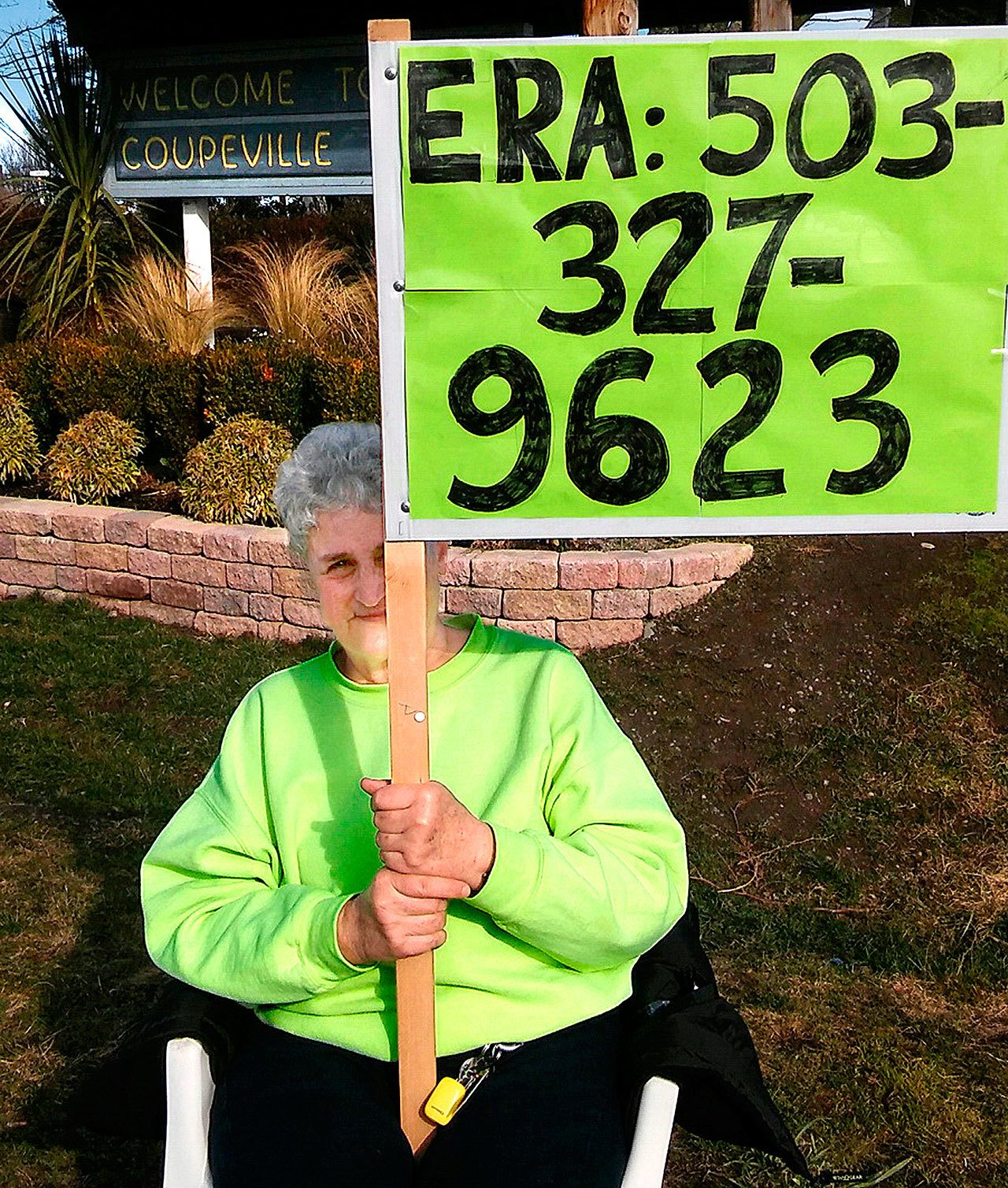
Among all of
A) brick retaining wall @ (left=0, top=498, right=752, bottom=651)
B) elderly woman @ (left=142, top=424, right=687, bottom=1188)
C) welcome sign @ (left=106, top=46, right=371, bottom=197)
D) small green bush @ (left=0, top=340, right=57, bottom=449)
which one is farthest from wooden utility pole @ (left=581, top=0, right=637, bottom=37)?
small green bush @ (left=0, top=340, right=57, bottom=449)

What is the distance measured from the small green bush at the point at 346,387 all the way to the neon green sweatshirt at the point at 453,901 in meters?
4.45

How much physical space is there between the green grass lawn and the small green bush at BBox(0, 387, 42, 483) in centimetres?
137

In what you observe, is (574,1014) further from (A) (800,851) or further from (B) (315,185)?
(B) (315,185)

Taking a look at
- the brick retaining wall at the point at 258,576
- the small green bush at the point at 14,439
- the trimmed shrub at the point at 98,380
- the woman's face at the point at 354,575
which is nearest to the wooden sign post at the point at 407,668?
the woman's face at the point at 354,575

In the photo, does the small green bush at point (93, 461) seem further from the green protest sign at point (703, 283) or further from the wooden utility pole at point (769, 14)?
the green protest sign at point (703, 283)

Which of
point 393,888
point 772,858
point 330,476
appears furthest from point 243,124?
point 393,888

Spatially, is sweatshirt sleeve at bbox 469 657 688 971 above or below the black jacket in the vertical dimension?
above

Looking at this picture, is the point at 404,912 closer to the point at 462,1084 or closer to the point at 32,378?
the point at 462,1084

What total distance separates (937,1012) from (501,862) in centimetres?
211

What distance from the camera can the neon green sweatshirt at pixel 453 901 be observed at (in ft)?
5.96

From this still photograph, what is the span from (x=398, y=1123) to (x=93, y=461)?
18.7ft

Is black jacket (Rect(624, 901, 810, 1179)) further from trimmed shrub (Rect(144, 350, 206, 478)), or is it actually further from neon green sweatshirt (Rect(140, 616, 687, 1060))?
trimmed shrub (Rect(144, 350, 206, 478))

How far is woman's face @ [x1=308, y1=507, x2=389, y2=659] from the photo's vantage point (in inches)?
78.1

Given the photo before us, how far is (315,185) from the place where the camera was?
7402 millimetres
